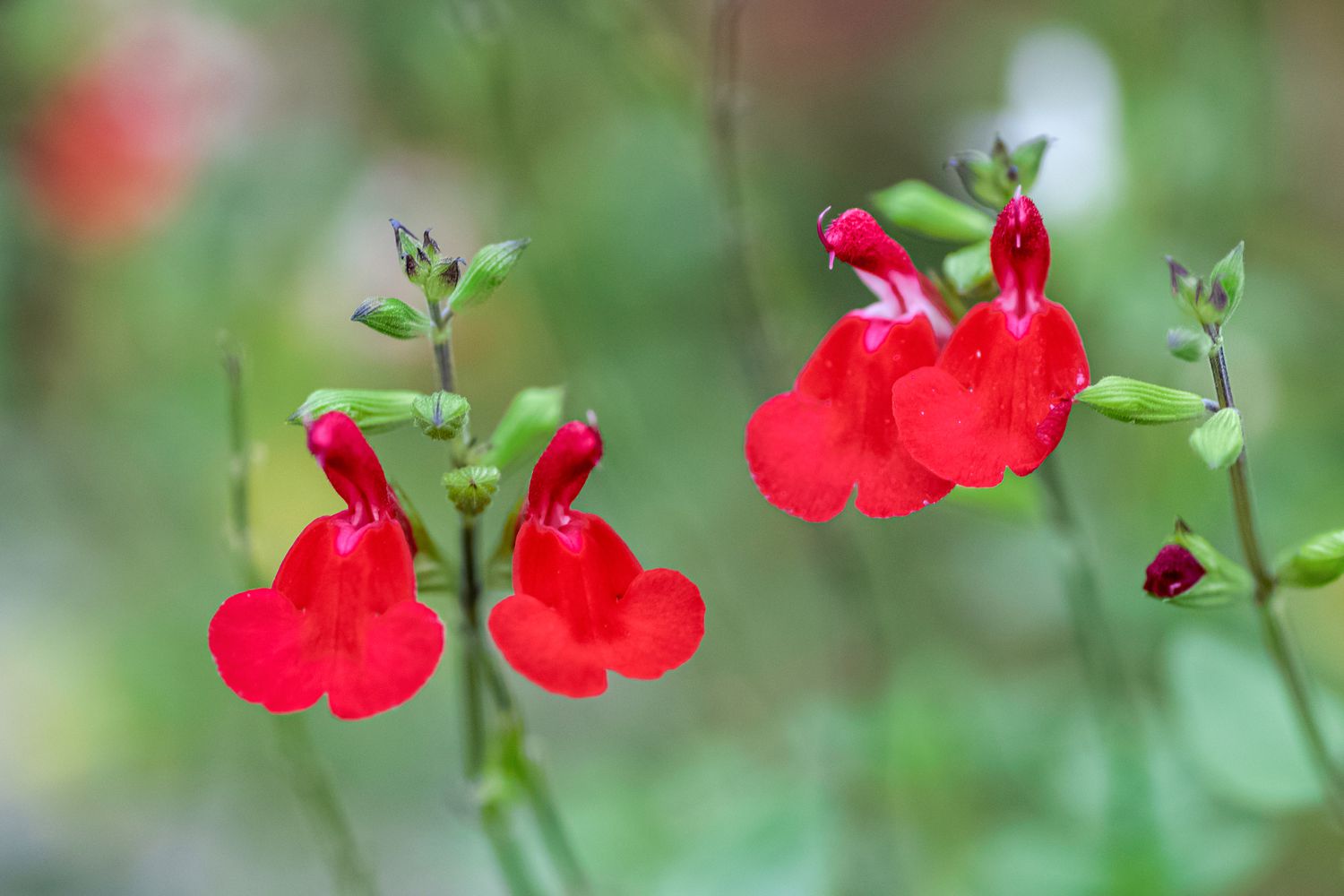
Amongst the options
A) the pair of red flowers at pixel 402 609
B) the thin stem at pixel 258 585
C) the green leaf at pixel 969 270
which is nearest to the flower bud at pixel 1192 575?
the green leaf at pixel 969 270

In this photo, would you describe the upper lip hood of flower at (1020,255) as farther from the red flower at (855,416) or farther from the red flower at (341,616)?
the red flower at (341,616)

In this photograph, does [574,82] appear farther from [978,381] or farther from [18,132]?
[978,381]

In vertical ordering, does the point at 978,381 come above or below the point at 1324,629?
above

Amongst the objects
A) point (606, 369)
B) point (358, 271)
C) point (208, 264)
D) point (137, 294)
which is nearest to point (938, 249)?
point (606, 369)

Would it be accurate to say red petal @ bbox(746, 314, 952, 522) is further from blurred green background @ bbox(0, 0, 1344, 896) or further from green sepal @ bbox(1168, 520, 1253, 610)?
blurred green background @ bbox(0, 0, 1344, 896)

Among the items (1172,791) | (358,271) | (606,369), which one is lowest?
(1172,791)

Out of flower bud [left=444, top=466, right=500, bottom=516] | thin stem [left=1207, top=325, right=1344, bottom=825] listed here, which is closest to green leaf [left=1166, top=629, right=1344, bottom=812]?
thin stem [left=1207, top=325, right=1344, bottom=825]
